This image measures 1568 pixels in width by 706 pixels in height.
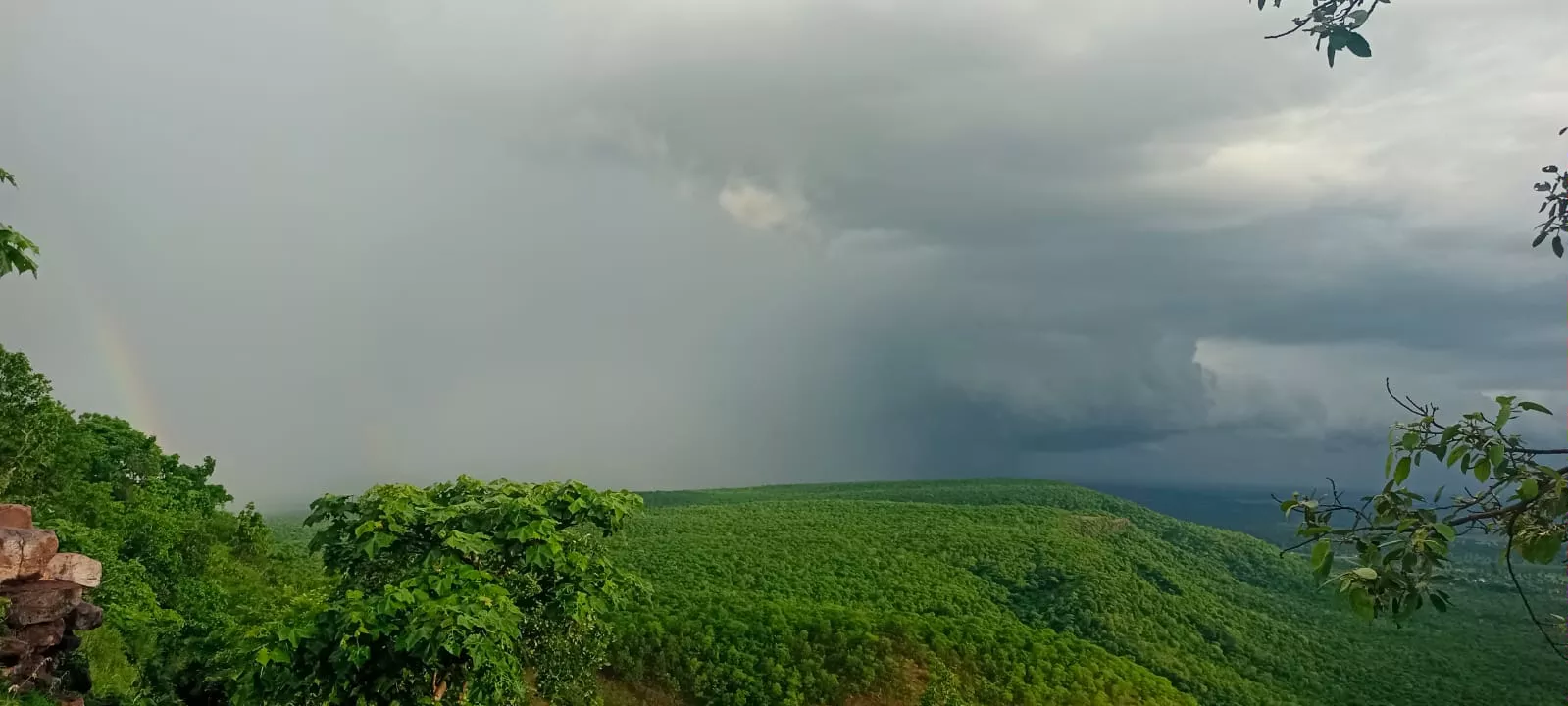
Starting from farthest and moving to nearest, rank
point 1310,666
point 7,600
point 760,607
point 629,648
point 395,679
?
point 1310,666 < point 760,607 < point 629,648 < point 7,600 < point 395,679

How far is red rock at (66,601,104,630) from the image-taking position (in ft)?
58.5

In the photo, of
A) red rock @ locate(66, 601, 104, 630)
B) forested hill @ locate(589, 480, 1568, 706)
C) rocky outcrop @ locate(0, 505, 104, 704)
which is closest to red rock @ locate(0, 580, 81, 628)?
rocky outcrop @ locate(0, 505, 104, 704)

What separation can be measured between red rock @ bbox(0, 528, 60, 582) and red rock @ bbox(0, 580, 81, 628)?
0.93 ft

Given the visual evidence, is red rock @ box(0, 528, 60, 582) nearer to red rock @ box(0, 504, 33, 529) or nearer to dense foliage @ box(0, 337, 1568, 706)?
red rock @ box(0, 504, 33, 529)

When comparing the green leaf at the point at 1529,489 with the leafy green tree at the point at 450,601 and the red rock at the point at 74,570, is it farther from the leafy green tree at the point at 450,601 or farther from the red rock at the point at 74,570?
the red rock at the point at 74,570

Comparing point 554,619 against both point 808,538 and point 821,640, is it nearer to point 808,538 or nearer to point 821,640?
point 821,640

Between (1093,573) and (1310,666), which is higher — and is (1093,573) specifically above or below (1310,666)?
above

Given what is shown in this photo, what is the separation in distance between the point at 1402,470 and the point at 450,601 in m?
10.7

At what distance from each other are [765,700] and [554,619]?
2215cm

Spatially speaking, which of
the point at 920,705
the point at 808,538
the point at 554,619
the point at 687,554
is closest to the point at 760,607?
the point at 920,705

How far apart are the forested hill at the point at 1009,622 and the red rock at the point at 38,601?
11.4 meters

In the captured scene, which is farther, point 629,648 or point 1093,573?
point 1093,573

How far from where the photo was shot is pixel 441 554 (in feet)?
42.0

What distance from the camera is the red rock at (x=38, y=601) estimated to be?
1644 centimetres
